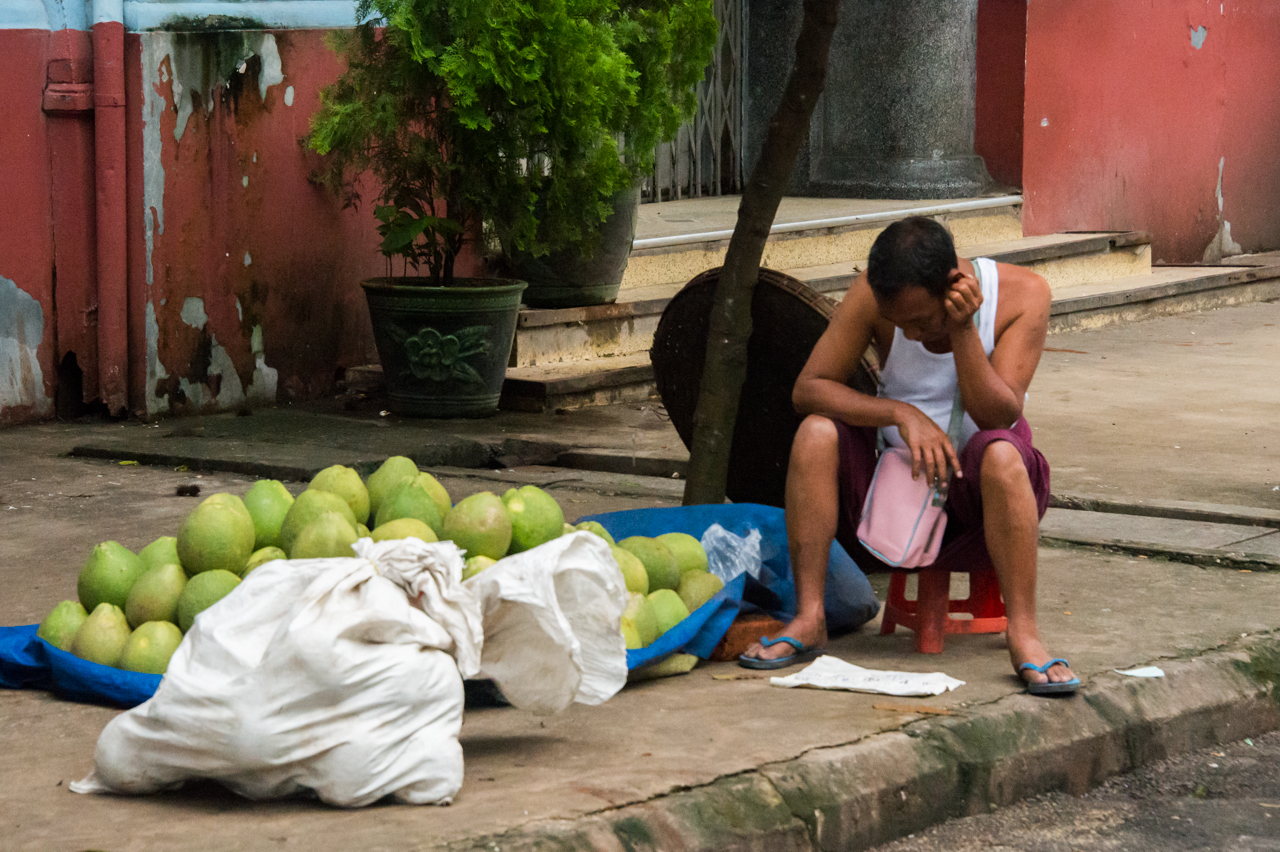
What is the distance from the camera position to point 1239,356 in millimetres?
9273

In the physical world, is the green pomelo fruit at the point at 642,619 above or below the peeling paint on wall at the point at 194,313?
below

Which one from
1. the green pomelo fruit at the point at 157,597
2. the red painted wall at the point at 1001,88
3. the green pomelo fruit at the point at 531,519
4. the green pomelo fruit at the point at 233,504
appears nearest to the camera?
the green pomelo fruit at the point at 157,597

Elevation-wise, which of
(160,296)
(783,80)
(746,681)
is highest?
(783,80)

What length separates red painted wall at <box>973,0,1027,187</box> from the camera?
1131 cm

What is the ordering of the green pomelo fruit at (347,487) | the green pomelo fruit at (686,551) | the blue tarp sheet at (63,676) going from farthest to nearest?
the green pomelo fruit at (686,551)
the green pomelo fruit at (347,487)
the blue tarp sheet at (63,676)

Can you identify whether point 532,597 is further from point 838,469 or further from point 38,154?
point 38,154

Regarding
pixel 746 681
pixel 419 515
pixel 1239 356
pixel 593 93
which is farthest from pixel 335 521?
pixel 1239 356

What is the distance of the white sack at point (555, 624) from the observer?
2908mm

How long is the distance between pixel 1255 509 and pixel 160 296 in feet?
14.3

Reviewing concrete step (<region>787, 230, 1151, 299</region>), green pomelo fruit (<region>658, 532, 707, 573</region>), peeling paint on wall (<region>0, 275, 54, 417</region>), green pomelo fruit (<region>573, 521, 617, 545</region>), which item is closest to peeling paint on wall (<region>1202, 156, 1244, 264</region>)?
concrete step (<region>787, 230, 1151, 299</region>)

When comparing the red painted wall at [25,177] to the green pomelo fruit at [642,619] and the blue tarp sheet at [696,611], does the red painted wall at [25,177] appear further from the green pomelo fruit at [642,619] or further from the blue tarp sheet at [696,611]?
the green pomelo fruit at [642,619]

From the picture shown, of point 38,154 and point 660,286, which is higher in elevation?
point 38,154

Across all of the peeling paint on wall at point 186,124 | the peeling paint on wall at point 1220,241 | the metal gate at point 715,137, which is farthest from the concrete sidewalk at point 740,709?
the peeling paint on wall at point 1220,241

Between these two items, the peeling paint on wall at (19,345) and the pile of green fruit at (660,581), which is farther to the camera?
the peeling paint on wall at (19,345)
